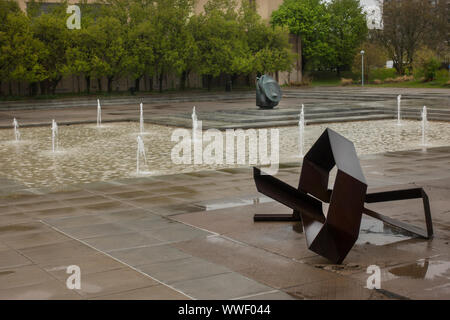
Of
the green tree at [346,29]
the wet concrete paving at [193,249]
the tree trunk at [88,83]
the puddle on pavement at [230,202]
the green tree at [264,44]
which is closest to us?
the wet concrete paving at [193,249]

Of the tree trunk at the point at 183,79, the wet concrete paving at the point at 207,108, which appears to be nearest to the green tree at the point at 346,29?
the wet concrete paving at the point at 207,108

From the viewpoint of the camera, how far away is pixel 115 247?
7.25 metres

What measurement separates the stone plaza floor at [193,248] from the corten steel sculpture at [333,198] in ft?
0.66

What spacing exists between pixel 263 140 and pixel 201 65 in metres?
28.1

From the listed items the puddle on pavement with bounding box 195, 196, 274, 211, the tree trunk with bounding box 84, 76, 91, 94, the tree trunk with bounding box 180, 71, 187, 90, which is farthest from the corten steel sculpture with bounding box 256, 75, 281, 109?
the tree trunk with bounding box 180, 71, 187, 90

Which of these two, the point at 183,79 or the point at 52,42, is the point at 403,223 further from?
the point at 183,79

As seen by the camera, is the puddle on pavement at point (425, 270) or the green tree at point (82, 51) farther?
the green tree at point (82, 51)

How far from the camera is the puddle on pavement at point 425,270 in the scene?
5939 mm

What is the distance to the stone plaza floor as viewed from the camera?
570cm

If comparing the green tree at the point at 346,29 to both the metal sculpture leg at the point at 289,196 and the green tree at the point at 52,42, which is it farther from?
the metal sculpture leg at the point at 289,196

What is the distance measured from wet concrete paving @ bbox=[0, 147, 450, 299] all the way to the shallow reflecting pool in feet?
7.93

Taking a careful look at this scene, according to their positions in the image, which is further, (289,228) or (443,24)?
(443,24)
